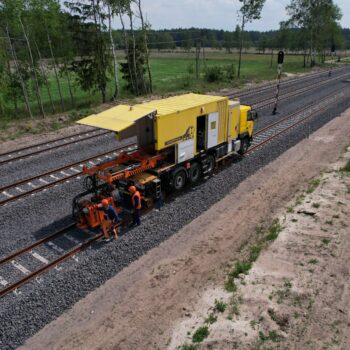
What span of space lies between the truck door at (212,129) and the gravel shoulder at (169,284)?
7.95 ft

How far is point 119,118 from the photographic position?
12.2 metres

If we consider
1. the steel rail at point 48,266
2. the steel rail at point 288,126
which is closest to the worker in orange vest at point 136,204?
the steel rail at point 48,266

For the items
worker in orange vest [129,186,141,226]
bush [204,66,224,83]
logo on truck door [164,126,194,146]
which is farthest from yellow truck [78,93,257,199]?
bush [204,66,224,83]

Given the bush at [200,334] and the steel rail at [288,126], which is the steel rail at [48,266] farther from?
the steel rail at [288,126]

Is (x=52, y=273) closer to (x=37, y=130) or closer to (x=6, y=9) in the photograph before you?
(x=37, y=130)

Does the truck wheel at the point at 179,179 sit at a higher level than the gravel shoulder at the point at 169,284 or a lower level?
higher

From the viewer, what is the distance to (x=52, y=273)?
9844 millimetres

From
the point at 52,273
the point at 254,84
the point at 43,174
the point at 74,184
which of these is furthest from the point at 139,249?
the point at 254,84

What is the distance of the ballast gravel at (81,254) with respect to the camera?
8.55 meters

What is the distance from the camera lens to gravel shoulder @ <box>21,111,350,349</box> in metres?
7.93

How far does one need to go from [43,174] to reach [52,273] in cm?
735

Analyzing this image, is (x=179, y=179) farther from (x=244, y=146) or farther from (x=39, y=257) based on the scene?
(x=39, y=257)

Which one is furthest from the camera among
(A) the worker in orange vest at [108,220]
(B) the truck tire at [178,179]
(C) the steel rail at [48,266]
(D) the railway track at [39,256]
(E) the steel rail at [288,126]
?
(E) the steel rail at [288,126]

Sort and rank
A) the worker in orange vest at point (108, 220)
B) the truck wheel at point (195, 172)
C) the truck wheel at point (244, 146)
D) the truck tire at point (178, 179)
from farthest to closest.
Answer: the truck wheel at point (244, 146)
the truck wheel at point (195, 172)
the truck tire at point (178, 179)
the worker in orange vest at point (108, 220)
